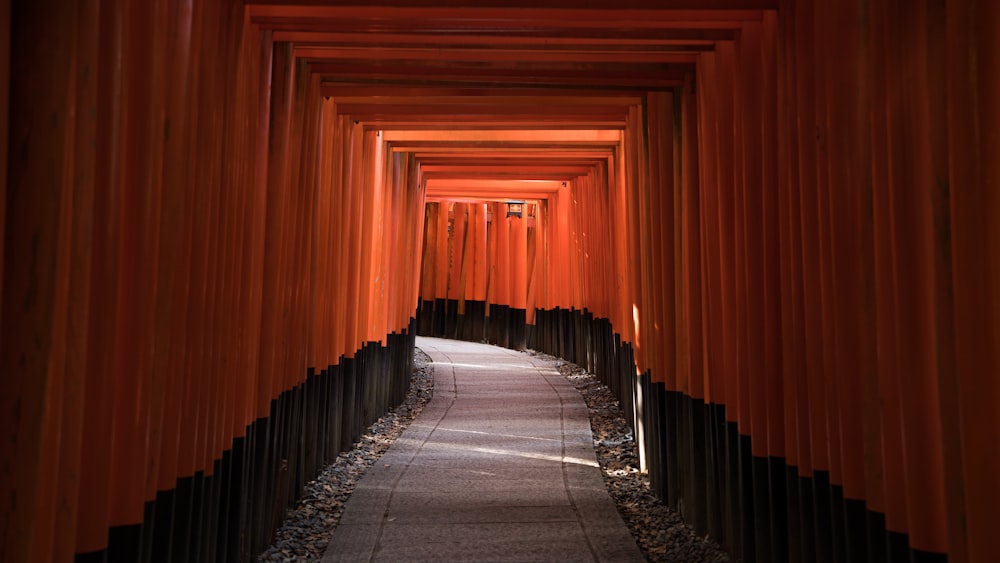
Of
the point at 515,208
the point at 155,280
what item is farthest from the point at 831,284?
the point at 515,208

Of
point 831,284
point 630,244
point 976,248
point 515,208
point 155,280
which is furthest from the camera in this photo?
point 515,208

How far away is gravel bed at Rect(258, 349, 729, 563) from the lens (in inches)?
204

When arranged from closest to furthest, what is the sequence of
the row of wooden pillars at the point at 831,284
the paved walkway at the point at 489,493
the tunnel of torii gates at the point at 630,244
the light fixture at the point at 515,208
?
the tunnel of torii gates at the point at 630,244 → the row of wooden pillars at the point at 831,284 → the paved walkway at the point at 489,493 → the light fixture at the point at 515,208

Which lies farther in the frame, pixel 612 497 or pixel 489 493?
pixel 612 497

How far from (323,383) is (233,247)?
9.91 ft

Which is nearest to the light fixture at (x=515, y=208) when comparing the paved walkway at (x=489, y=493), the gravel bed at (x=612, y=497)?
the paved walkway at (x=489, y=493)

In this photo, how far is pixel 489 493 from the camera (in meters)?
6.33

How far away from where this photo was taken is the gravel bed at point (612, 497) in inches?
204

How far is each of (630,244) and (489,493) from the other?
2.51 m

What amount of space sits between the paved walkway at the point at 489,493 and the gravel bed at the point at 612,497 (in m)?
0.13

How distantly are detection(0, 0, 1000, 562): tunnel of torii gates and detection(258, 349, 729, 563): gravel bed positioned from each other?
6.2 inches

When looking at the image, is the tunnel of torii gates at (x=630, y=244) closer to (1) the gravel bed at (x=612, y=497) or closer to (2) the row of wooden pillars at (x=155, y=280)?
(2) the row of wooden pillars at (x=155, y=280)

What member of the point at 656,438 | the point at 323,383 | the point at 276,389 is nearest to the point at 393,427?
the point at 323,383

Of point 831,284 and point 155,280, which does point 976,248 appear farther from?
point 155,280
